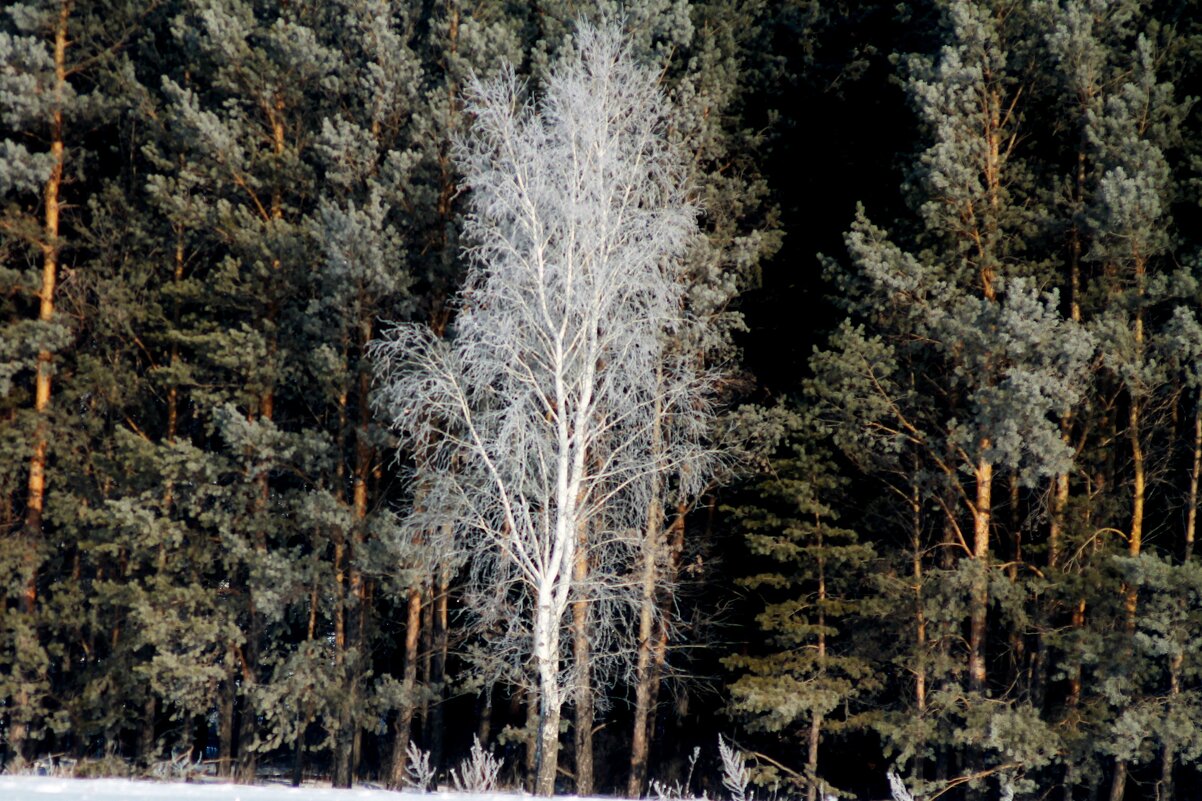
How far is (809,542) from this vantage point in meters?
18.7

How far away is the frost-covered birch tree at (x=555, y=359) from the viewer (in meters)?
15.2

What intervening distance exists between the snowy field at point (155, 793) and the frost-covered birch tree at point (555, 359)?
22.6 ft

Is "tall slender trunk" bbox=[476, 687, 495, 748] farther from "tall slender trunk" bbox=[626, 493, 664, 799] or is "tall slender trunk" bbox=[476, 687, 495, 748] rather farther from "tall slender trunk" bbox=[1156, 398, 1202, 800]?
"tall slender trunk" bbox=[1156, 398, 1202, 800]

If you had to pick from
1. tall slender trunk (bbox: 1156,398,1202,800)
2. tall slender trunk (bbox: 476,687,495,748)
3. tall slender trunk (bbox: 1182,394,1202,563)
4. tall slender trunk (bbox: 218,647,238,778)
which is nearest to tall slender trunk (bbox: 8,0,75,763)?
tall slender trunk (bbox: 218,647,238,778)

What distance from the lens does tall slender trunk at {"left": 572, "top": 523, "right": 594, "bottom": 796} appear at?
16234 mm

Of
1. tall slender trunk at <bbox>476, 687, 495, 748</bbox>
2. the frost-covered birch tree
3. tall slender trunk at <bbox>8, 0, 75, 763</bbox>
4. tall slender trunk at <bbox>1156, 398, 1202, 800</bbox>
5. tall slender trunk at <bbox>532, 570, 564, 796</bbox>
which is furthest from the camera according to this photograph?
tall slender trunk at <bbox>476, 687, 495, 748</bbox>

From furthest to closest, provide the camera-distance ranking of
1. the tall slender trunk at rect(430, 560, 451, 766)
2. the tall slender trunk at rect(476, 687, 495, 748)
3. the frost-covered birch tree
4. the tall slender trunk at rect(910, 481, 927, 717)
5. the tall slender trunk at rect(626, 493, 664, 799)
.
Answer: the tall slender trunk at rect(476, 687, 495, 748), the tall slender trunk at rect(430, 560, 451, 766), the tall slender trunk at rect(626, 493, 664, 799), the tall slender trunk at rect(910, 481, 927, 717), the frost-covered birch tree

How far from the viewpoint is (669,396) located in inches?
684

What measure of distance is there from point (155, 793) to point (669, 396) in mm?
Result: 10809

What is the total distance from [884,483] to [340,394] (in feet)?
29.0

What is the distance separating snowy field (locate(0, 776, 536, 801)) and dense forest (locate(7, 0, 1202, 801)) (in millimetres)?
6897

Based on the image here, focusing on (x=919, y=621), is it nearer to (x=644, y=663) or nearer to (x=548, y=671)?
(x=644, y=663)


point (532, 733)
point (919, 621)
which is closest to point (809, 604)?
point (919, 621)

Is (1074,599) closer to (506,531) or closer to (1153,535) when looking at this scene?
(1153,535)
